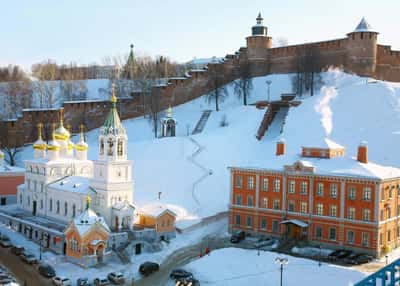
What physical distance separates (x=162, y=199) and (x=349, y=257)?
1232 centimetres

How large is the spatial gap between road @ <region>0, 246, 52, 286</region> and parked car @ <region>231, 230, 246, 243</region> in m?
9.68

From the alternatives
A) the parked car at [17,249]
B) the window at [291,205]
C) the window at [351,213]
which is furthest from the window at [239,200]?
the parked car at [17,249]

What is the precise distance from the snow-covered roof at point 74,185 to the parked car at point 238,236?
8.01 m

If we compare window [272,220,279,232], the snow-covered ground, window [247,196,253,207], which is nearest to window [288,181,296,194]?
window [272,220,279,232]

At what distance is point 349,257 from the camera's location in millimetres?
26547

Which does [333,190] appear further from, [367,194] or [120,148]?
[120,148]

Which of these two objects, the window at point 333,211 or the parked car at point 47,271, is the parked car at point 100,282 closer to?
the parked car at point 47,271

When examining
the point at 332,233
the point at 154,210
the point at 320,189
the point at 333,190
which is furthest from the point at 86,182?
the point at 332,233

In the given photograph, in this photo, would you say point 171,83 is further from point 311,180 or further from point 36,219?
point 311,180

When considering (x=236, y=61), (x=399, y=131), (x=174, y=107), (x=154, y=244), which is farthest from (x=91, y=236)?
(x=236, y=61)

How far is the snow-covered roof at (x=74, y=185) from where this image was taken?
103 ft

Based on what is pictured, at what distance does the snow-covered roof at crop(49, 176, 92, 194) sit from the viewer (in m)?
31.5

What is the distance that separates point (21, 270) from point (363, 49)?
35.8m

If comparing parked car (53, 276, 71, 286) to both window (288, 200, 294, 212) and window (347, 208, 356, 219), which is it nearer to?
window (288, 200, 294, 212)
